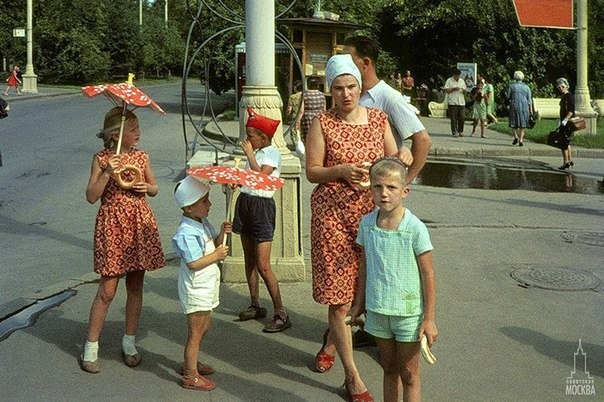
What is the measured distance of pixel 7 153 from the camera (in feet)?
55.5

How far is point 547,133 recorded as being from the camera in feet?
74.4

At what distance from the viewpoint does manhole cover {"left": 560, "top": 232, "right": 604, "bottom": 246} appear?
859cm

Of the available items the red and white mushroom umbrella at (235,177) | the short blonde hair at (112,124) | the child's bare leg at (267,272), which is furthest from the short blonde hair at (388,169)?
the child's bare leg at (267,272)

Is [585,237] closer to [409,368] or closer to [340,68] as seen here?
[340,68]

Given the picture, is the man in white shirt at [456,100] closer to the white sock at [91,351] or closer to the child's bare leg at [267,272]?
the child's bare leg at [267,272]

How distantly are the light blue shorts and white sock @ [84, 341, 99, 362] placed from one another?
73.3 inches

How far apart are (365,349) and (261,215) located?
3.82 ft

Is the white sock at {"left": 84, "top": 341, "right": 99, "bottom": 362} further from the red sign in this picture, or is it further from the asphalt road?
the red sign

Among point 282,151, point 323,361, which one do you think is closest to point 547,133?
point 282,151

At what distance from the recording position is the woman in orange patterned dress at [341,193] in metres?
4.43

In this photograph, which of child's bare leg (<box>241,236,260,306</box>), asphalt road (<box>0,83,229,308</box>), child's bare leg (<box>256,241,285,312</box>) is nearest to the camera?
child's bare leg (<box>256,241,285,312</box>)

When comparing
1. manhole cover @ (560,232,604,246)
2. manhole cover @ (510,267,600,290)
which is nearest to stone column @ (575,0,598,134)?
manhole cover @ (560,232,604,246)

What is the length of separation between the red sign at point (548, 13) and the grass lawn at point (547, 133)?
3.01 metres

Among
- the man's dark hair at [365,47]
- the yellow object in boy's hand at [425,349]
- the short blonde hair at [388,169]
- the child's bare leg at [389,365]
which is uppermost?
the man's dark hair at [365,47]
